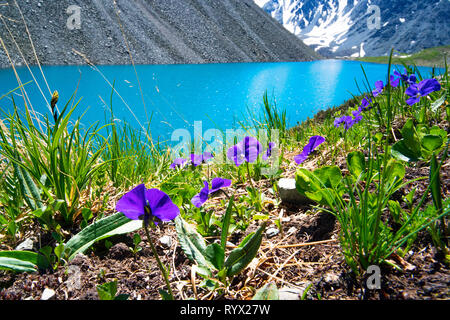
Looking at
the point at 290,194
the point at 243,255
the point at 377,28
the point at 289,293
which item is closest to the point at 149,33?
the point at 290,194

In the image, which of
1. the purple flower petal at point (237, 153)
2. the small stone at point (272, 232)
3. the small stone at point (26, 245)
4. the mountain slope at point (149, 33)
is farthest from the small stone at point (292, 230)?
the mountain slope at point (149, 33)

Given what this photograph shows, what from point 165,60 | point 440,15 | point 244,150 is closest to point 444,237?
point 244,150

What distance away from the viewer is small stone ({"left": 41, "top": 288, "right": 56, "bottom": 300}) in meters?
0.77

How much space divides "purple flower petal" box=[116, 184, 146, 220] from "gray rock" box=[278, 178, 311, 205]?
2.34 ft

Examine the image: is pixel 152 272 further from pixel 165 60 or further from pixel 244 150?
pixel 165 60

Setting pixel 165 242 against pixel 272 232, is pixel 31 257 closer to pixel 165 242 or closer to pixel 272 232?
pixel 165 242

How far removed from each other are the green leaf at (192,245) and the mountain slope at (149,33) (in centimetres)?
1251

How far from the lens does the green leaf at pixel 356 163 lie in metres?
1.08

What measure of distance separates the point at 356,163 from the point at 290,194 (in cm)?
29

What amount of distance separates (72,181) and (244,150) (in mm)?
721

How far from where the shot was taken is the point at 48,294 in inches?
30.6

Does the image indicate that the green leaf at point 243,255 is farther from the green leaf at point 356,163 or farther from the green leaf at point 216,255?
the green leaf at point 356,163

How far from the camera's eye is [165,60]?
2527 cm

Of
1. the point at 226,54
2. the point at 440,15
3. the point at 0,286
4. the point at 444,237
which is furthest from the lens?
the point at 440,15
